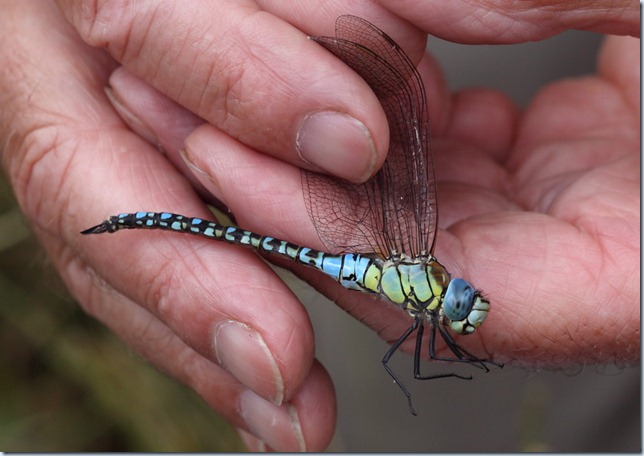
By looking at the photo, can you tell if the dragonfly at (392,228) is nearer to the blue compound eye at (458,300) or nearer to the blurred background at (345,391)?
the blue compound eye at (458,300)

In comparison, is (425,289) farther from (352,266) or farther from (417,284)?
(352,266)

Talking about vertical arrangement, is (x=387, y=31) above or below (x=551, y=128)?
above

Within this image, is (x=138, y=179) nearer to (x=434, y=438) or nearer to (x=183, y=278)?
(x=183, y=278)

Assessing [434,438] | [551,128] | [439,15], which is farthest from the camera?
[434,438]

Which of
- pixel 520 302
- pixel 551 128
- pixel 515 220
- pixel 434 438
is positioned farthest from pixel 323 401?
pixel 434 438

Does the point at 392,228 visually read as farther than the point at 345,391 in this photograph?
No

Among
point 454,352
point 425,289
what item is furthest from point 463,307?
point 454,352
